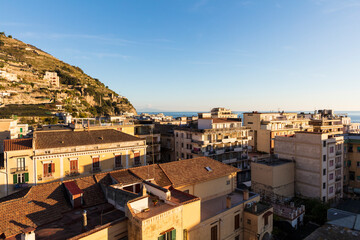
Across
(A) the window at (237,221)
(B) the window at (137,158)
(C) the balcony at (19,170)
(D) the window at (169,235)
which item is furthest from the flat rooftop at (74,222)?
(B) the window at (137,158)

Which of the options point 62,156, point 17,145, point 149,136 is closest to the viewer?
point 17,145

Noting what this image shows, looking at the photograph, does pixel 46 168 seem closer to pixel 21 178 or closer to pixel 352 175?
pixel 21 178

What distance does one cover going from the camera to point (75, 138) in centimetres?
3438

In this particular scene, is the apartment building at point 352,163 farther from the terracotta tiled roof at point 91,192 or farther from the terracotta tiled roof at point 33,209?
the terracotta tiled roof at point 33,209

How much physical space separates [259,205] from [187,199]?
11281 mm

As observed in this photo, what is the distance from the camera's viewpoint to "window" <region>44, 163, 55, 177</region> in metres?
29.1

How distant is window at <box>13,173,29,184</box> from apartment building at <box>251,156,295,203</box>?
3646cm

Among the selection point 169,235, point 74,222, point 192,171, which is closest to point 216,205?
point 192,171

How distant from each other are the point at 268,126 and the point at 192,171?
155 ft

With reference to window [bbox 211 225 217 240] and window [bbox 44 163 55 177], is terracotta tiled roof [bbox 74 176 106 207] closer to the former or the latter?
window [bbox 44 163 55 177]

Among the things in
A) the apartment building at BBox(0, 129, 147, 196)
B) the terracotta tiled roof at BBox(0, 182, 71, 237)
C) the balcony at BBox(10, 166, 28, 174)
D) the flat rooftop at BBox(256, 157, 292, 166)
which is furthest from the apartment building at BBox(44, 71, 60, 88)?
the terracotta tiled roof at BBox(0, 182, 71, 237)

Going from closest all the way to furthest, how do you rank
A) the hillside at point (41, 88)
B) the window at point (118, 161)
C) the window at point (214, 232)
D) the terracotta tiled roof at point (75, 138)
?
1. the window at point (214, 232)
2. the terracotta tiled roof at point (75, 138)
3. the window at point (118, 161)
4. the hillside at point (41, 88)

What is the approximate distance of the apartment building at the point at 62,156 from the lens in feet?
90.2

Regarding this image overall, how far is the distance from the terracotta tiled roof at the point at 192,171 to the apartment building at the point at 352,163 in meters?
41.2
